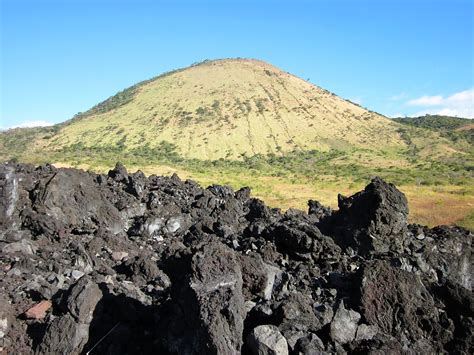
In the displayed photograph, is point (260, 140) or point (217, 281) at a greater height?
point (260, 140)

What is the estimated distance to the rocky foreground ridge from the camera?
255 inches

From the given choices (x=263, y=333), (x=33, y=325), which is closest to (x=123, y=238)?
(x=33, y=325)

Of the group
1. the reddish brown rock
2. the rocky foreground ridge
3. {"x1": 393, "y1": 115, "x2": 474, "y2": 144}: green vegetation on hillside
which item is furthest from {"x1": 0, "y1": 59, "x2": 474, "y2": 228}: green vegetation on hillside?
the reddish brown rock

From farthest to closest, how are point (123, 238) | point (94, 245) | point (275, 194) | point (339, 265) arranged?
point (275, 194), point (123, 238), point (94, 245), point (339, 265)

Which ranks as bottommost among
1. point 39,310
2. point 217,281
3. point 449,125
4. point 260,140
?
point 39,310

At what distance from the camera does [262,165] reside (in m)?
65.6

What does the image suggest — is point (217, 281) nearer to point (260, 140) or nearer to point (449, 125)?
point (260, 140)

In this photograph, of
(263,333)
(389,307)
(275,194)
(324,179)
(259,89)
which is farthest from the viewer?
(259,89)

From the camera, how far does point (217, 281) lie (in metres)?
6.71

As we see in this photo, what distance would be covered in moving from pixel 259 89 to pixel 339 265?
97361 mm

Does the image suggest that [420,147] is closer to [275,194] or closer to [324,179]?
[324,179]

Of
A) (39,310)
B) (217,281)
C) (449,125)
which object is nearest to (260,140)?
(449,125)

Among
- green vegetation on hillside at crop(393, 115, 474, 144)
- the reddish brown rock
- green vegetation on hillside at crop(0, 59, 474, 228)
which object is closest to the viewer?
the reddish brown rock

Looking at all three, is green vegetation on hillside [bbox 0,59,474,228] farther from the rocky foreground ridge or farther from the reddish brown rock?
the reddish brown rock
